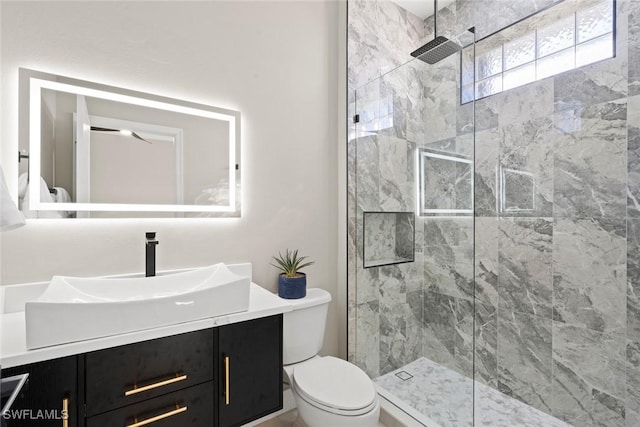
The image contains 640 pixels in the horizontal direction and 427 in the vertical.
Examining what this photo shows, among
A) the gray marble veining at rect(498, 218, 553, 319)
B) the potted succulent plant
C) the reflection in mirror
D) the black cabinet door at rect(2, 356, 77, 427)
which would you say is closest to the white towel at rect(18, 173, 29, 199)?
the reflection in mirror

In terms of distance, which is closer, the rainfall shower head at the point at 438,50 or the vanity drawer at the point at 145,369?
the vanity drawer at the point at 145,369

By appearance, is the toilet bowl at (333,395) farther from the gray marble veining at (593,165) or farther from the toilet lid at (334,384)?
the gray marble veining at (593,165)

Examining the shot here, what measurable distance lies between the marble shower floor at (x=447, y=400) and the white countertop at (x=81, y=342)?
3.48 ft

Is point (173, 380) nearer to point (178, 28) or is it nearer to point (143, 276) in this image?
point (143, 276)

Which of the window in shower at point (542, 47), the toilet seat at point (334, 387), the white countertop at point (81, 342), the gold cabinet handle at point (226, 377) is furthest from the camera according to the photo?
the window in shower at point (542, 47)

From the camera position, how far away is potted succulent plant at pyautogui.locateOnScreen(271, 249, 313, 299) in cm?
174

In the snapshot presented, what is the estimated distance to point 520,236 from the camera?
2033 millimetres

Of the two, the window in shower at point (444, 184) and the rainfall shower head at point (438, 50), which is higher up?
the rainfall shower head at point (438, 50)

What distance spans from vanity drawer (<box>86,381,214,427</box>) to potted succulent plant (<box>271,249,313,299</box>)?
2.02 feet

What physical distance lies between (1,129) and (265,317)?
1259 mm

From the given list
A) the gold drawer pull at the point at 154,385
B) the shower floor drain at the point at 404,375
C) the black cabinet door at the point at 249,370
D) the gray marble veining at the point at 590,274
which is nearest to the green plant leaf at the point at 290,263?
the black cabinet door at the point at 249,370

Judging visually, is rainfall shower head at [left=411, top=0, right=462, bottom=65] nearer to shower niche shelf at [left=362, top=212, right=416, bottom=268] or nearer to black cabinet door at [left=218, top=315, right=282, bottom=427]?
shower niche shelf at [left=362, top=212, right=416, bottom=268]

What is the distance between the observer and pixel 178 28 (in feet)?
5.18

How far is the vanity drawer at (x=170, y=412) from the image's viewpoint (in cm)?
105
